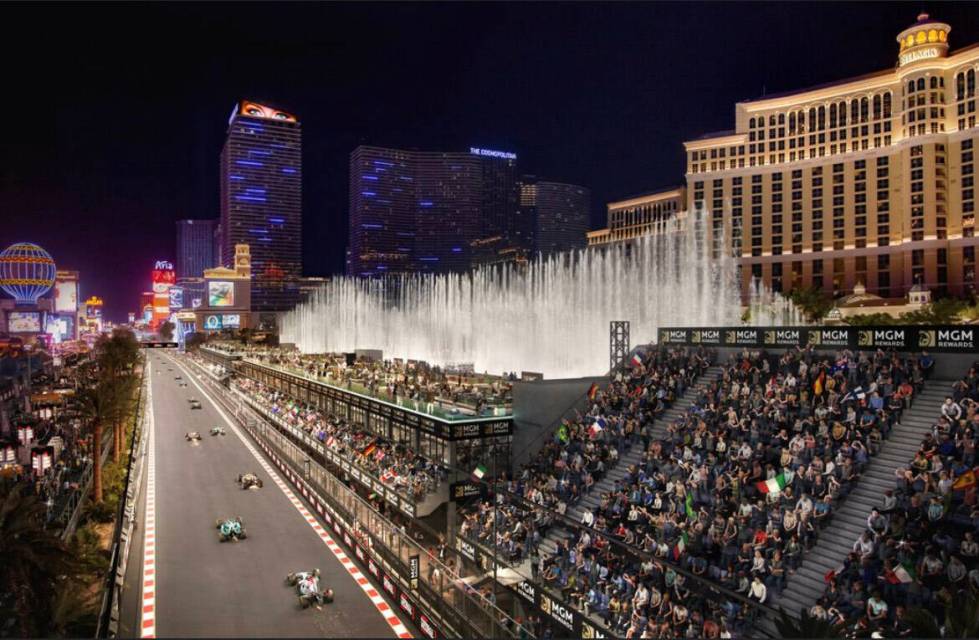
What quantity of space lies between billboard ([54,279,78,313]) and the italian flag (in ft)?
658

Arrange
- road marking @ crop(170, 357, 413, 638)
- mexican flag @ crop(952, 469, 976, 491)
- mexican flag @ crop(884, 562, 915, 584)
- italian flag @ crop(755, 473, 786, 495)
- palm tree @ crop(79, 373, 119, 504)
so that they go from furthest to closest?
palm tree @ crop(79, 373, 119, 504) < road marking @ crop(170, 357, 413, 638) < italian flag @ crop(755, 473, 786, 495) < mexican flag @ crop(952, 469, 976, 491) < mexican flag @ crop(884, 562, 915, 584)

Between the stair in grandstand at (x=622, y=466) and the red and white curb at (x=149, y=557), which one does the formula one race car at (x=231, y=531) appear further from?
the stair in grandstand at (x=622, y=466)

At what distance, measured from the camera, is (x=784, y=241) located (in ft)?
325

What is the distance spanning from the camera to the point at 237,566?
2230 cm

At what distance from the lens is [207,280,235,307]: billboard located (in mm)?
168875

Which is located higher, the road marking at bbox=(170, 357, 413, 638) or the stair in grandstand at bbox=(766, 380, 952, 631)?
the stair in grandstand at bbox=(766, 380, 952, 631)

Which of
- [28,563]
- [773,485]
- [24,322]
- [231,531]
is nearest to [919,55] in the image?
[773,485]

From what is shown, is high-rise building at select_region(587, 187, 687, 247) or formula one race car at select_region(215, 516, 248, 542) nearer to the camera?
formula one race car at select_region(215, 516, 248, 542)

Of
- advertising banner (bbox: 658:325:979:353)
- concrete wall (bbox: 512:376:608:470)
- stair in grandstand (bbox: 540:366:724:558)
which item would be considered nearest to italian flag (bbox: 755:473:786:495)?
stair in grandstand (bbox: 540:366:724:558)

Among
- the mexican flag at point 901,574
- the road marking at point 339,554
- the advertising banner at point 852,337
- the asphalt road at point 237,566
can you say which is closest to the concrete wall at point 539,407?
the advertising banner at point 852,337

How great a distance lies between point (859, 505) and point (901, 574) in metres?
3.32

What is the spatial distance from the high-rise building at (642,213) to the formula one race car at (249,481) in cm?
10278

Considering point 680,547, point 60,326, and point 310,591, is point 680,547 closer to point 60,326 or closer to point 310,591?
point 310,591

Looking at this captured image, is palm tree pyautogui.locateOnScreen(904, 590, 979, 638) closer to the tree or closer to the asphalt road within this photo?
the tree
